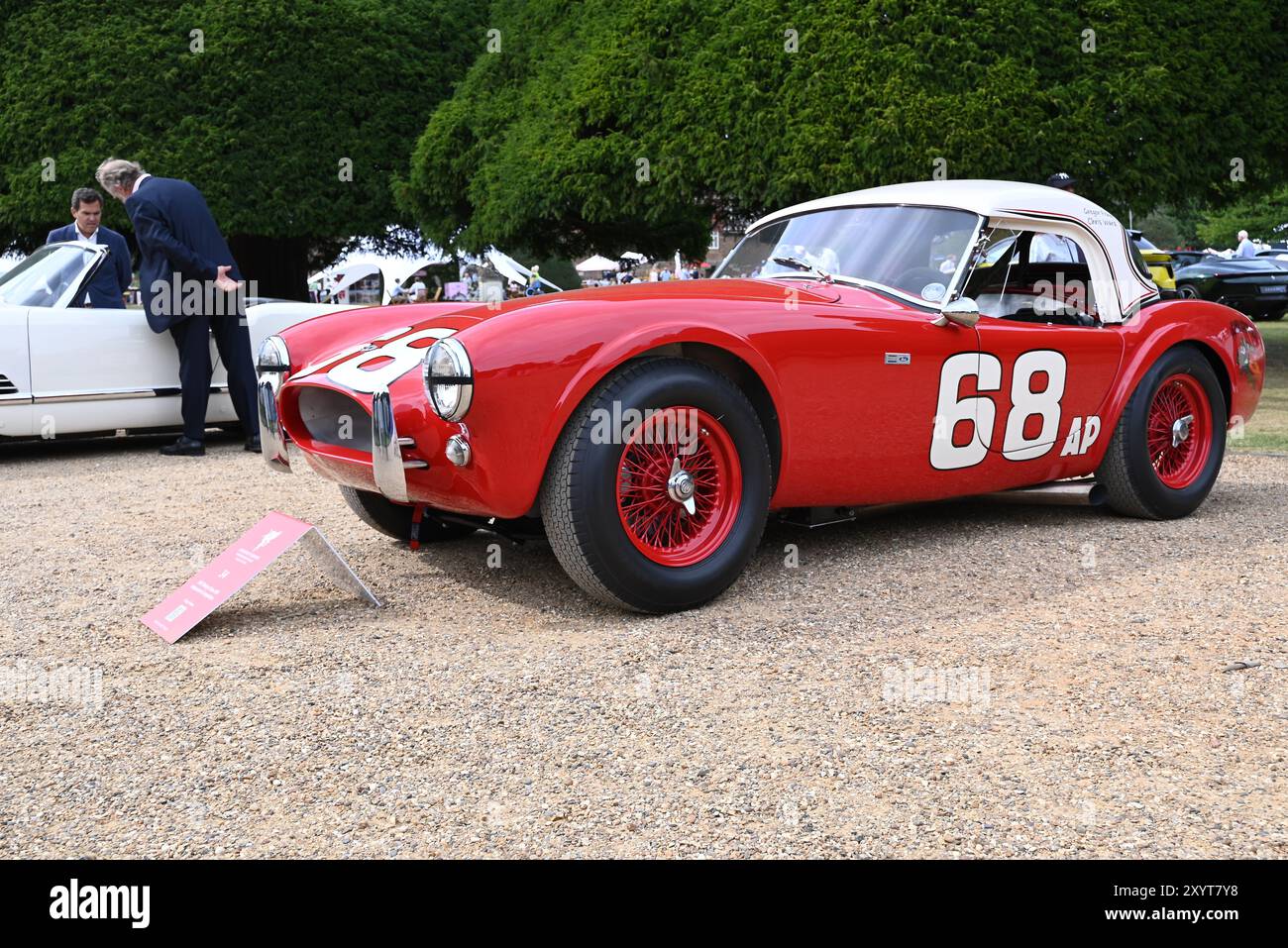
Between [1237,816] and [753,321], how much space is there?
2127 mm

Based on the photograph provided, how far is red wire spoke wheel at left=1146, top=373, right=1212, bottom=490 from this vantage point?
528 centimetres

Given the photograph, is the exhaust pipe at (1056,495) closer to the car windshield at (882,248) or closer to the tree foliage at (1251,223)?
the car windshield at (882,248)

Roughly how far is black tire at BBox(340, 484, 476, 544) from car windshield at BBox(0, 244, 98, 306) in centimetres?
410

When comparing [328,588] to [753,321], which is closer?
[753,321]

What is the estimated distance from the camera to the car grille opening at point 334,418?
3.92 metres

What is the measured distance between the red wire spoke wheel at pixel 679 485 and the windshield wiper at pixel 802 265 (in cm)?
113

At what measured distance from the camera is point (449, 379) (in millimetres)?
3477

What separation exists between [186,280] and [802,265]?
4.71m

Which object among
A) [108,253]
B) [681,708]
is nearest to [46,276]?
[108,253]

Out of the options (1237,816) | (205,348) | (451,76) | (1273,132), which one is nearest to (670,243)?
(451,76)

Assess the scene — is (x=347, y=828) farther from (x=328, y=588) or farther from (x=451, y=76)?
(x=451, y=76)

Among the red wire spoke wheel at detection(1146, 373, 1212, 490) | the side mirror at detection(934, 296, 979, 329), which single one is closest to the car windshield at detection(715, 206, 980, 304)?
the side mirror at detection(934, 296, 979, 329)

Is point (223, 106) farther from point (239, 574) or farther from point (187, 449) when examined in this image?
point (239, 574)

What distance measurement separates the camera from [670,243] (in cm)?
1775
